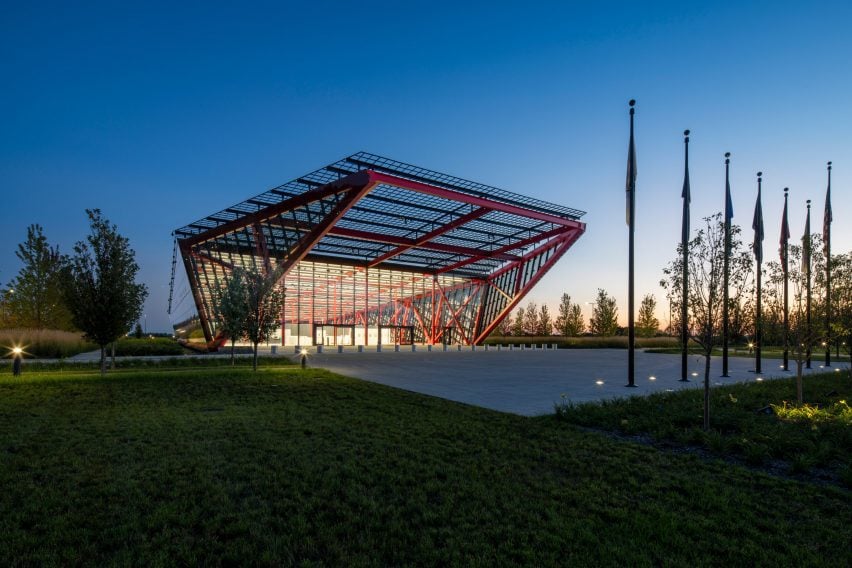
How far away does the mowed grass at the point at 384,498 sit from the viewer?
4.36 metres

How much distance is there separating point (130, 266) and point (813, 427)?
2220 cm

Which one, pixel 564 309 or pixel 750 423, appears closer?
pixel 750 423

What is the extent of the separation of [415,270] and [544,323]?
32.8 metres

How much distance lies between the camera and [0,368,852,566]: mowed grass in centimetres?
436

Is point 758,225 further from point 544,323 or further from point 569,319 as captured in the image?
point 544,323

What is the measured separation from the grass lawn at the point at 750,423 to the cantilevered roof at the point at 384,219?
20.3m

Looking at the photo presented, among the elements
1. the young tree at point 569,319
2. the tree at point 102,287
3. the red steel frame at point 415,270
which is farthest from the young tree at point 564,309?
the tree at point 102,287

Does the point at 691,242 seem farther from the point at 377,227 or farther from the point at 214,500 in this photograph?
the point at 377,227

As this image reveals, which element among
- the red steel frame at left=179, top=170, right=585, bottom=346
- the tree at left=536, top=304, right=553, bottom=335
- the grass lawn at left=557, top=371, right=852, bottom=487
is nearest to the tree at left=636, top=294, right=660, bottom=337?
the tree at left=536, top=304, right=553, bottom=335

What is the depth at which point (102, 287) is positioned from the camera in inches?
710

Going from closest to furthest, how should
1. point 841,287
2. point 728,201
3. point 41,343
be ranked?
1. point 841,287
2. point 728,201
3. point 41,343

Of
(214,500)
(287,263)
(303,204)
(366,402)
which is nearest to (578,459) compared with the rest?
(214,500)

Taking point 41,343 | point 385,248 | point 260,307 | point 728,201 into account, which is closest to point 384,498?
point 260,307

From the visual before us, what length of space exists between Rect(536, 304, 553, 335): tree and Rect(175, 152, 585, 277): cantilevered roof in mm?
30261
